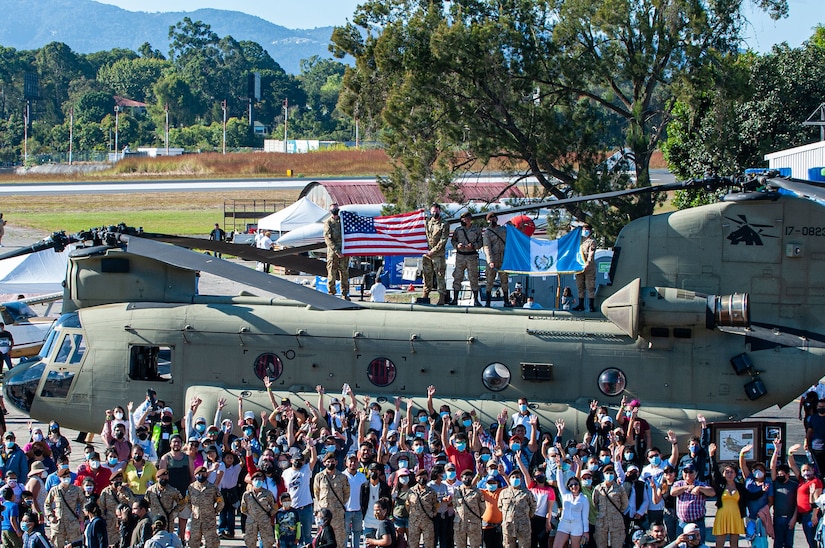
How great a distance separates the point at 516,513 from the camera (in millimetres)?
11328

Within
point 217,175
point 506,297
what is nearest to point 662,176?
point 217,175

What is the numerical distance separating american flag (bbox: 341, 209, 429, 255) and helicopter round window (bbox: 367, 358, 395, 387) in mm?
3360

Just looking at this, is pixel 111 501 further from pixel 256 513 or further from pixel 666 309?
pixel 666 309

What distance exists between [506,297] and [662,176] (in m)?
54.3

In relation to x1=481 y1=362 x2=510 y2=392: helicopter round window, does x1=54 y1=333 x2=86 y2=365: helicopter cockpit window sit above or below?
above

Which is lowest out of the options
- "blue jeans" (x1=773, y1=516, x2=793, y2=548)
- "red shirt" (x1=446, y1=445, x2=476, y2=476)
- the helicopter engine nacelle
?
"blue jeans" (x1=773, y1=516, x2=793, y2=548)

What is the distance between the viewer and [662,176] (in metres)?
68.8

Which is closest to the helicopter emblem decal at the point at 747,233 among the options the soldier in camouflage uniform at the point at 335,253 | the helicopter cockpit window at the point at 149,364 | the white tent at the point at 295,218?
the soldier in camouflage uniform at the point at 335,253

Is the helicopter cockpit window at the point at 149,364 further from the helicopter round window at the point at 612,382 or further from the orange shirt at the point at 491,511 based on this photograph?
the helicopter round window at the point at 612,382

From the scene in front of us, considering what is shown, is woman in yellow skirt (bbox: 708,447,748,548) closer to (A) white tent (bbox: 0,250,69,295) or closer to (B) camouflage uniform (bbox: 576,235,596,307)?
(B) camouflage uniform (bbox: 576,235,596,307)

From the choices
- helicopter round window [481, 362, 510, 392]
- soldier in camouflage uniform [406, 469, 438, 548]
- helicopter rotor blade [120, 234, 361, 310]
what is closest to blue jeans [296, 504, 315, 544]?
soldier in camouflage uniform [406, 469, 438, 548]

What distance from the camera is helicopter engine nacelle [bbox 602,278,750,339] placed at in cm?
1420

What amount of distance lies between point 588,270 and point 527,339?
1.96 meters

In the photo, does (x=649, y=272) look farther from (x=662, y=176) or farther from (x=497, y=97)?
(x=662, y=176)
